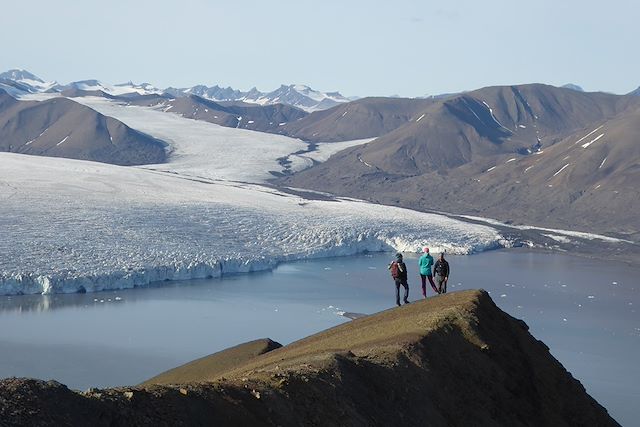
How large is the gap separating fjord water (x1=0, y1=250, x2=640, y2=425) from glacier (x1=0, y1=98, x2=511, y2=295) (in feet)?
2.94

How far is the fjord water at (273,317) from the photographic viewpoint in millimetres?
24703

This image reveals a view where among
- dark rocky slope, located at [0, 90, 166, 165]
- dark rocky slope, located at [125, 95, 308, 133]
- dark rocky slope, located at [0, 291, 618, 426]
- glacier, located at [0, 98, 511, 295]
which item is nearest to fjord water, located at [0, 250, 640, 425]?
glacier, located at [0, 98, 511, 295]

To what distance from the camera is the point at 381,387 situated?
9625mm

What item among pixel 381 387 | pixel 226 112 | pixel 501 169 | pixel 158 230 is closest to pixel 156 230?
pixel 158 230

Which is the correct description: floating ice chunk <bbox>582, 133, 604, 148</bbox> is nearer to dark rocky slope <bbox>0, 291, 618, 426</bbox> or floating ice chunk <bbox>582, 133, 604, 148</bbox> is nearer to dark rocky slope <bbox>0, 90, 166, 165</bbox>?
dark rocky slope <bbox>0, 90, 166, 165</bbox>

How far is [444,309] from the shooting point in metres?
12.7

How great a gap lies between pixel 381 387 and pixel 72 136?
101773 mm

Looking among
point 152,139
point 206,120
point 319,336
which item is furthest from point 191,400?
point 206,120

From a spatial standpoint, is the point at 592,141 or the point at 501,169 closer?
the point at 592,141

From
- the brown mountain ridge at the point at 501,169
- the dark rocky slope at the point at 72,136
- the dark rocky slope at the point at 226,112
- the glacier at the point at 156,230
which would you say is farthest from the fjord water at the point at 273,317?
the dark rocky slope at the point at 226,112

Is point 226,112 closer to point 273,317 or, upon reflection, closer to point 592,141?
point 592,141

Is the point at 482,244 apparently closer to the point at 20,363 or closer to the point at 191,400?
the point at 20,363

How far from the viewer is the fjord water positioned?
24.7 meters

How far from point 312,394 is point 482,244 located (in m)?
47.9
